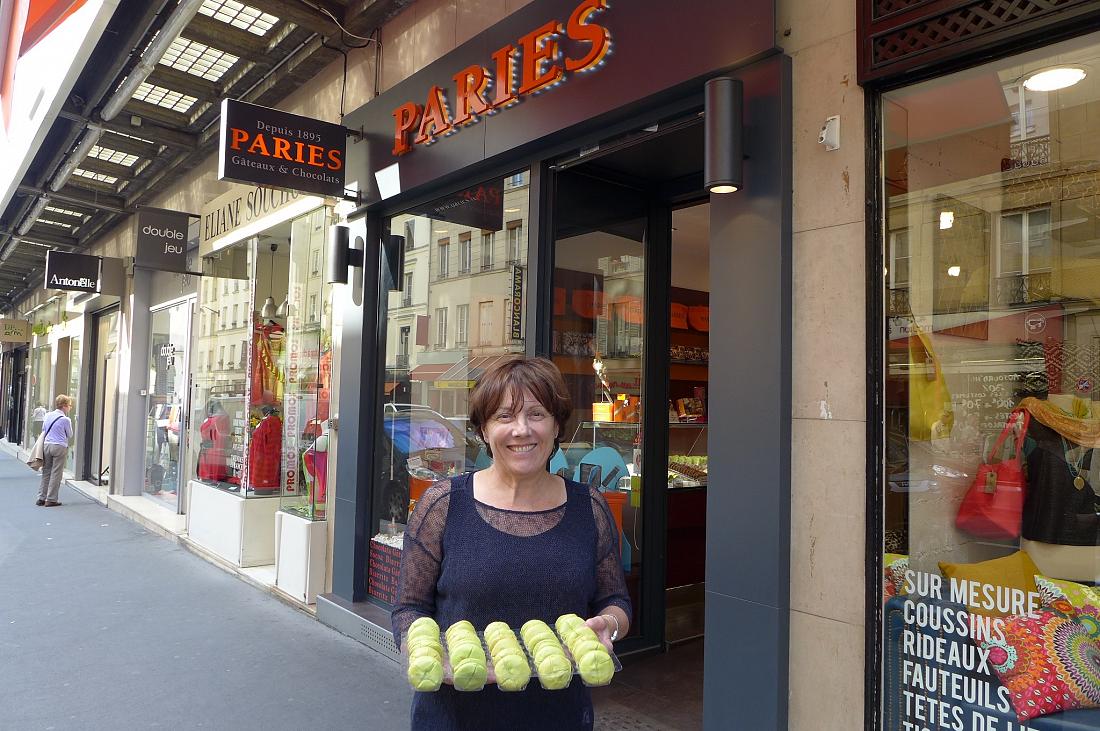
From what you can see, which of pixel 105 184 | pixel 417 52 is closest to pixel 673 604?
pixel 417 52

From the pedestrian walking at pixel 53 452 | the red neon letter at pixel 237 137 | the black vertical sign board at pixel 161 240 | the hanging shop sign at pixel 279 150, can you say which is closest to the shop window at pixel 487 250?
the hanging shop sign at pixel 279 150

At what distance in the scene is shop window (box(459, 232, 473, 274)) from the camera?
5.17 m

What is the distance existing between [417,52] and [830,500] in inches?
173

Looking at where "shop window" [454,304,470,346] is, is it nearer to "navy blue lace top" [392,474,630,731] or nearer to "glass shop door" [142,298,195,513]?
"navy blue lace top" [392,474,630,731]

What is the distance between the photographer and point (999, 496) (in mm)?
2746

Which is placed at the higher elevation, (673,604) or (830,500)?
(830,500)

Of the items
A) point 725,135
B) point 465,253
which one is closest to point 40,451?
point 465,253

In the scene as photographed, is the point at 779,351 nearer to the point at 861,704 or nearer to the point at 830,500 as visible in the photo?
the point at 830,500

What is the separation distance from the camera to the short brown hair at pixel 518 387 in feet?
6.38

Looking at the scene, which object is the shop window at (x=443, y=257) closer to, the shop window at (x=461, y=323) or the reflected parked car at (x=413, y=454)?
the shop window at (x=461, y=323)

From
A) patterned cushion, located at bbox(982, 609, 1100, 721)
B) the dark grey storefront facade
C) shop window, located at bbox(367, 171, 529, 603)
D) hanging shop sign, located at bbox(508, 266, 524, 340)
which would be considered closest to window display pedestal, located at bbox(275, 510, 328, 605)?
shop window, located at bbox(367, 171, 529, 603)

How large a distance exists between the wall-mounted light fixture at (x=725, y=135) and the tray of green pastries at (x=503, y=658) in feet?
6.55

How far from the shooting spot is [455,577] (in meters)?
1.88

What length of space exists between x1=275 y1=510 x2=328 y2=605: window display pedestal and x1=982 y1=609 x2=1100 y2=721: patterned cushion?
5.00 meters
